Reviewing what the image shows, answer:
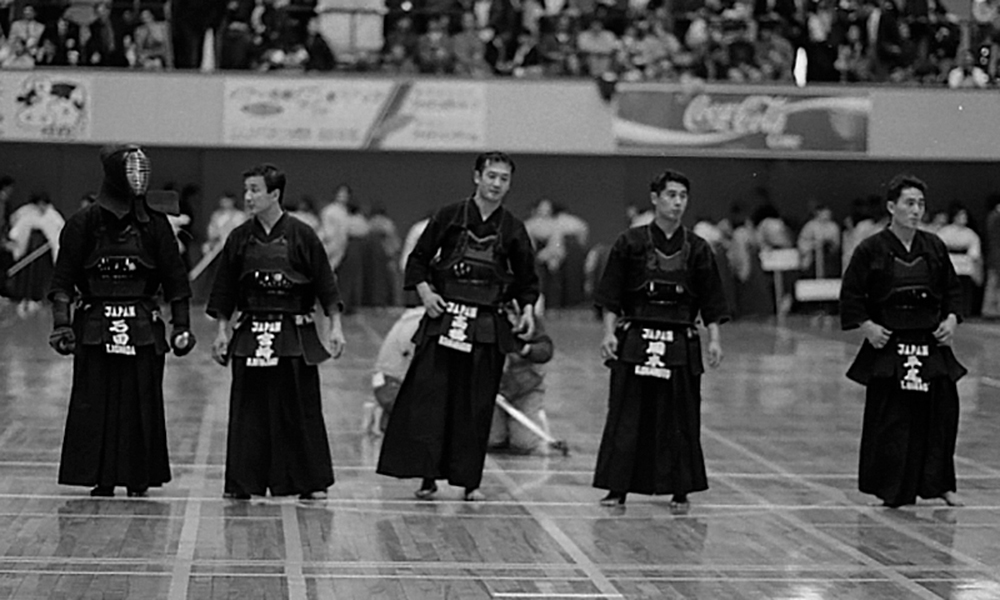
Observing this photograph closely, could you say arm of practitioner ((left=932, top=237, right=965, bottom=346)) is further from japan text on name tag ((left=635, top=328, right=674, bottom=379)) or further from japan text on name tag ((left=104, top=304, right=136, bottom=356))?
japan text on name tag ((left=104, top=304, right=136, bottom=356))

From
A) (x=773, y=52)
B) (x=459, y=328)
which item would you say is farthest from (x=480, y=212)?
(x=773, y=52)

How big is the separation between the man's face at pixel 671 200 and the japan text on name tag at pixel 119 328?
3.10m

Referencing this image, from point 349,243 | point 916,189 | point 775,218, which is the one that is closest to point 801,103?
point 775,218

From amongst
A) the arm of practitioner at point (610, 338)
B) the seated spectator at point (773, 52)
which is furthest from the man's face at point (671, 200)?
the seated spectator at point (773, 52)

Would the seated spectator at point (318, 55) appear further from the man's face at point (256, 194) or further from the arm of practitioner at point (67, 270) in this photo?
the arm of practitioner at point (67, 270)

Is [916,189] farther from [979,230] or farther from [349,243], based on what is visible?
[979,230]

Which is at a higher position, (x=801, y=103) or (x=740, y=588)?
(x=801, y=103)

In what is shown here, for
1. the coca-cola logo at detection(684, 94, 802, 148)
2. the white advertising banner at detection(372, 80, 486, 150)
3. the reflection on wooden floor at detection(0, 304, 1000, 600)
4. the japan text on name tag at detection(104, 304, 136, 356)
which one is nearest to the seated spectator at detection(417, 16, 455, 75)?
the white advertising banner at detection(372, 80, 486, 150)

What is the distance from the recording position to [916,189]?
10844mm

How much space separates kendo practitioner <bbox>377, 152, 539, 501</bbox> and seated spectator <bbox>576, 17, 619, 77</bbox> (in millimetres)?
19266

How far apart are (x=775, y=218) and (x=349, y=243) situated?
7.13 meters

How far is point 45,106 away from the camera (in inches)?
1128

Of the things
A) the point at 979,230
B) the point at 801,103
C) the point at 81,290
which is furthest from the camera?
the point at 979,230

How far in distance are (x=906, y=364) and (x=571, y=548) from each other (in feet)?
8.80
